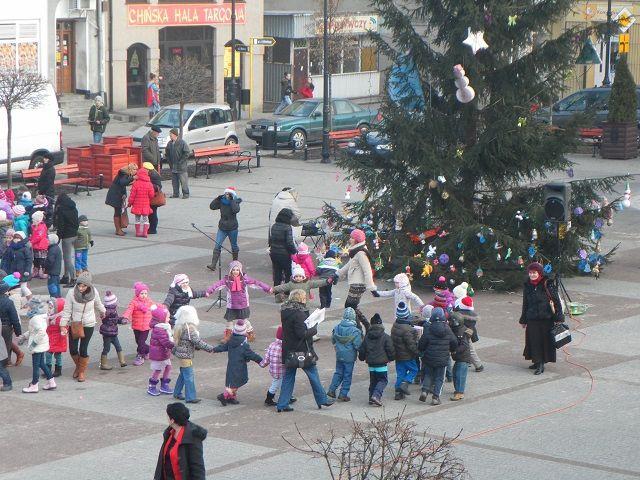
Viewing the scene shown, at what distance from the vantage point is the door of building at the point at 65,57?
45469 millimetres

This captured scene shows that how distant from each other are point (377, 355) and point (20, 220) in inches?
343

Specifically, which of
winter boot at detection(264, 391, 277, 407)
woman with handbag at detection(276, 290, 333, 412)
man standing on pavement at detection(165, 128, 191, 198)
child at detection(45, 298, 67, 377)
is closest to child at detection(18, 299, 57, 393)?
child at detection(45, 298, 67, 377)

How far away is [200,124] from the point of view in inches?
1478

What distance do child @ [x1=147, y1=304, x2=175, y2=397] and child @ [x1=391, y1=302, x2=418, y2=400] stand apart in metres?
2.58

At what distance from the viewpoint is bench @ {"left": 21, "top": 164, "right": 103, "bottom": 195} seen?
98.7 ft

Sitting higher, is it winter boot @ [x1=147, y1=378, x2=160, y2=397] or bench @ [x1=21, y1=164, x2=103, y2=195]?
bench @ [x1=21, y1=164, x2=103, y2=195]

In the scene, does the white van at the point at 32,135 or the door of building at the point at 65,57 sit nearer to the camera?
the white van at the point at 32,135

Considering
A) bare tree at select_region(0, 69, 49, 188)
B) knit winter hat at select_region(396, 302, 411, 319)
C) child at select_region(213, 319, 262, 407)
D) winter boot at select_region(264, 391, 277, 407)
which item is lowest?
winter boot at select_region(264, 391, 277, 407)

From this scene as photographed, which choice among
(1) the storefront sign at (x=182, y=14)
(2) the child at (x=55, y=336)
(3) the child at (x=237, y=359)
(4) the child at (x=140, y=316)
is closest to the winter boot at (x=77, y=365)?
(2) the child at (x=55, y=336)

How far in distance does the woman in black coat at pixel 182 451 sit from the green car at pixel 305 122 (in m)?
28.6

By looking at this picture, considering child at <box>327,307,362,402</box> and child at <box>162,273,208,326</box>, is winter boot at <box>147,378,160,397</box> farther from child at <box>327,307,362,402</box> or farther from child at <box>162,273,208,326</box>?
child at <box>327,307,362,402</box>

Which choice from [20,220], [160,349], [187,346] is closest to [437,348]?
[187,346]

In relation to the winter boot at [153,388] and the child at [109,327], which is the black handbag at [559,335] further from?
the child at [109,327]

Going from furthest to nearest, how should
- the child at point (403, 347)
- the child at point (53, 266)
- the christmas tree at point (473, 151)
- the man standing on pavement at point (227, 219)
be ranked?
the man standing on pavement at point (227, 219), the christmas tree at point (473, 151), the child at point (53, 266), the child at point (403, 347)
